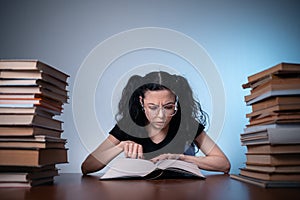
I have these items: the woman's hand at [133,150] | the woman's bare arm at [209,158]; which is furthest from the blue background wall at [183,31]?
the woman's hand at [133,150]

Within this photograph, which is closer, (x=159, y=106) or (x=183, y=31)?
(x=159, y=106)

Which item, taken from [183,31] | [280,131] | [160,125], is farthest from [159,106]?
[183,31]

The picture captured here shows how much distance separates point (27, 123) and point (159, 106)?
487mm

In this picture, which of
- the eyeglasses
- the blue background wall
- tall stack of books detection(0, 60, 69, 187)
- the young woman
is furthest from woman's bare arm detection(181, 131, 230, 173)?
tall stack of books detection(0, 60, 69, 187)

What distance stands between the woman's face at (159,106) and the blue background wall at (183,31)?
483mm

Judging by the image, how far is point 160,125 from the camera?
1.26 m

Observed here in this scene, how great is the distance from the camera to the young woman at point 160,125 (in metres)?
1.17

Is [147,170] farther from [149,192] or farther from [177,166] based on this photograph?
[149,192]

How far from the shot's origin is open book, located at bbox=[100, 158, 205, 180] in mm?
889

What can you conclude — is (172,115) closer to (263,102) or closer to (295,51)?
(263,102)

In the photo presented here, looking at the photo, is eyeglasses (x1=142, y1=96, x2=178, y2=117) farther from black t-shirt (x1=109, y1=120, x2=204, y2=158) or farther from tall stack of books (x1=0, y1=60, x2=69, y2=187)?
tall stack of books (x1=0, y1=60, x2=69, y2=187)

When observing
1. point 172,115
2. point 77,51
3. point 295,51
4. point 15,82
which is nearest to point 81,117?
point 15,82

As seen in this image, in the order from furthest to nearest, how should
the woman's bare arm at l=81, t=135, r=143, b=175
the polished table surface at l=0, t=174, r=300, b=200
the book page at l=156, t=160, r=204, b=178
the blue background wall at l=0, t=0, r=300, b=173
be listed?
1. the blue background wall at l=0, t=0, r=300, b=173
2. the woman's bare arm at l=81, t=135, r=143, b=175
3. the book page at l=156, t=160, r=204, b=178
4. the polished table surface at l=0, t=174, r=300, b=200

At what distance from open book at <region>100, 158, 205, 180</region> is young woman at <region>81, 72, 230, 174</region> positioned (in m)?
0.14
